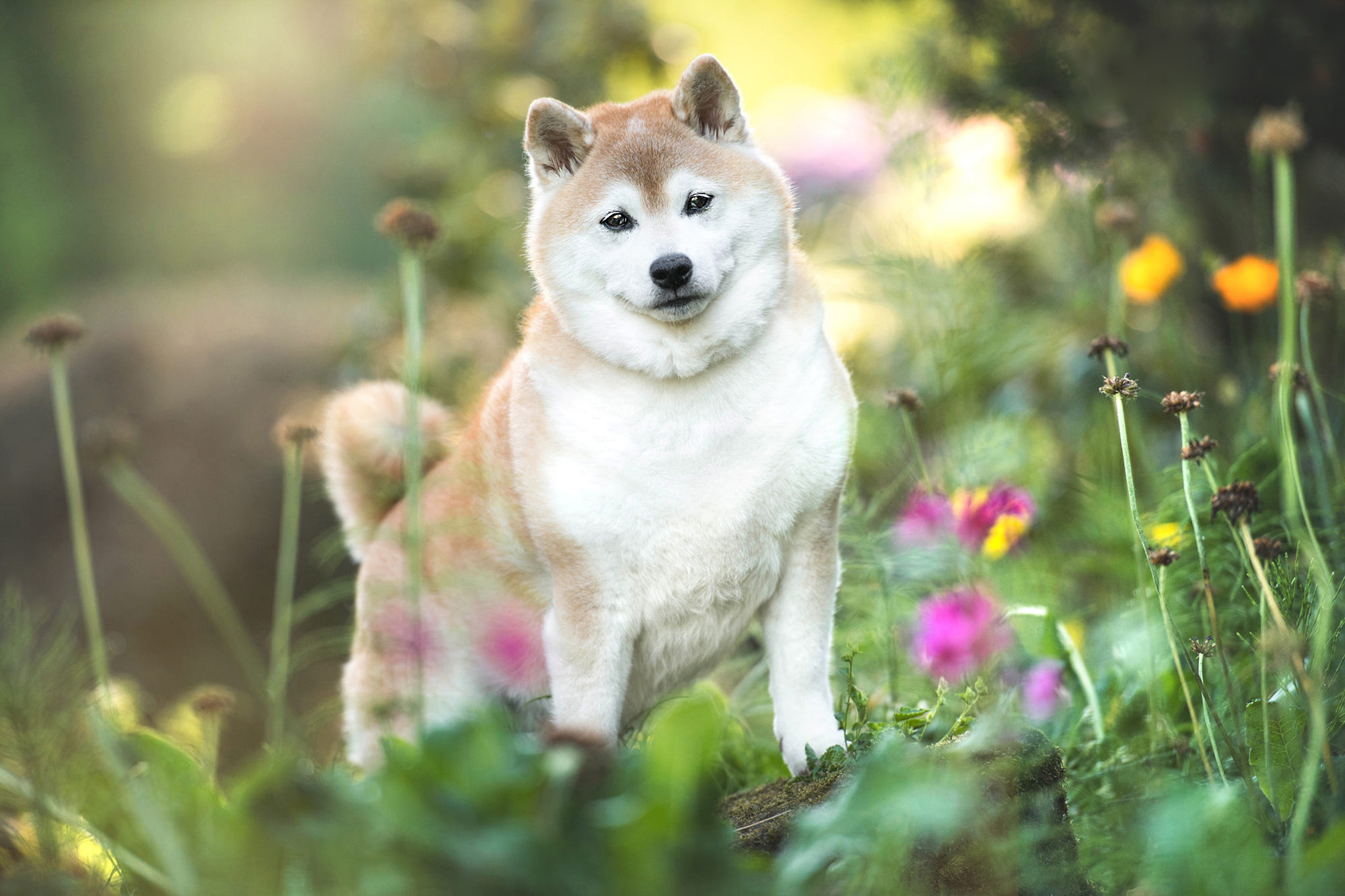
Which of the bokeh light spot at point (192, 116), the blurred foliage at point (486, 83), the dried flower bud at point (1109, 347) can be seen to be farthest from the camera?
the bokeh light spot at point (192, 116)

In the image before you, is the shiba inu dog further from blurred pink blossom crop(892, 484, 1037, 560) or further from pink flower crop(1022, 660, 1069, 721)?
pink flower crop(1022, 660, 1069, 721)

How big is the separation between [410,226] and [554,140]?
54cm

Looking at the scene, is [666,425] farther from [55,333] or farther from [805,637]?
[55,333]

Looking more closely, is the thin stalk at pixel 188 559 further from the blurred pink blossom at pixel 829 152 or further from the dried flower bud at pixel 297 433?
the blurred pink blossom at pixel 829 152

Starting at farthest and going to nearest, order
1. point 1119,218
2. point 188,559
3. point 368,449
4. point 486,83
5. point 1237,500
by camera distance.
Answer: point 486,83 < point 188,559 < point 1119,218 < point 368,449 < point 1237,500

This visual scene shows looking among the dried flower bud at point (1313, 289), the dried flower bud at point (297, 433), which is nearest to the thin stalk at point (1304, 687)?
the dried flower bud at point (1313, 289)

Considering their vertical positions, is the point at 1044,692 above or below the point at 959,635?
below

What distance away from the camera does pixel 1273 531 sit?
2072mm

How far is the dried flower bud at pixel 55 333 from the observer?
176 centimetres

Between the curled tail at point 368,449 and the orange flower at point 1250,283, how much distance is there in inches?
71.0

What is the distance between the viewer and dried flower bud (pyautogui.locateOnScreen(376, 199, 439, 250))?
1294 mm

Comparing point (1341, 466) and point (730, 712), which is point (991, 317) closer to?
point (1341, 466)

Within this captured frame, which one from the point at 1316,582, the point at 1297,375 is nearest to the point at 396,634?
the point at 1316,582

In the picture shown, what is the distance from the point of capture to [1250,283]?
2.35 m
